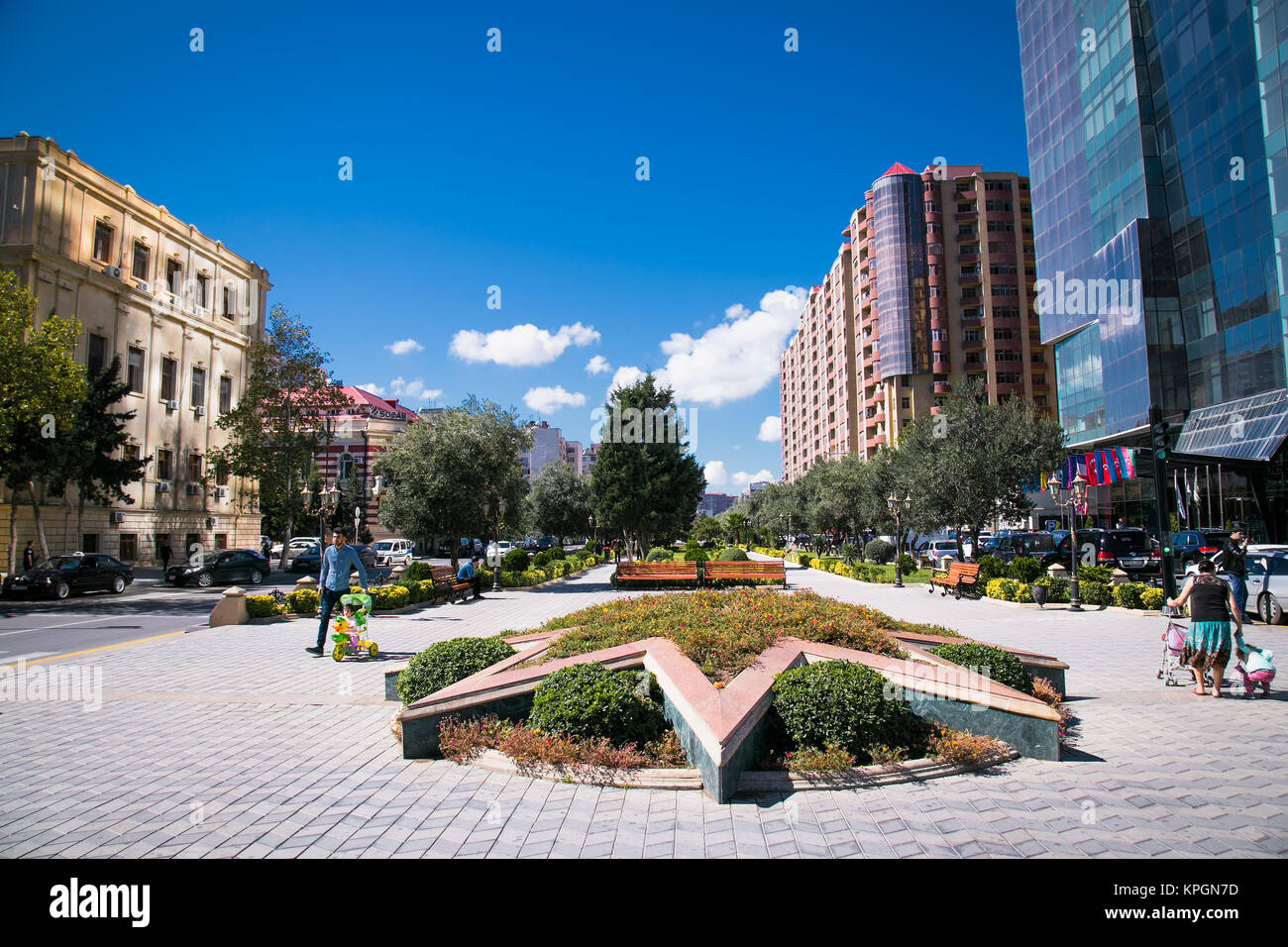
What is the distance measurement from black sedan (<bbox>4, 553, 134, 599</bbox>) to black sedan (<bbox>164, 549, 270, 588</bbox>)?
241 centimetres

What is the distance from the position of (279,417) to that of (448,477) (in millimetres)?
18112

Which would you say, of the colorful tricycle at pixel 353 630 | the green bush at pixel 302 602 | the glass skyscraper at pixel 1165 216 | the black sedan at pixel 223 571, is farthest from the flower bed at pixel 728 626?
the glass skyscraper at pixel 1165 216

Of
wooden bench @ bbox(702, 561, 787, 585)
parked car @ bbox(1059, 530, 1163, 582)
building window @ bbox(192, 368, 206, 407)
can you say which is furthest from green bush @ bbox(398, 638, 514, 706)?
building window @ bbox(192, 368, 206, 407)

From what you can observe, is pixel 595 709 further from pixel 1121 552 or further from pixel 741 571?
pixel 1121 552

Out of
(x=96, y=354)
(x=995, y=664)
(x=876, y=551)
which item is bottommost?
(x=995, y=664)

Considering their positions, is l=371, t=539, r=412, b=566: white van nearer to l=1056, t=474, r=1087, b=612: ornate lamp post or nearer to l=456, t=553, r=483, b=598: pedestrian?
l=456, t=553, r=483, b=598: pedestrian

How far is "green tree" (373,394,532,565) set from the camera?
2258 cm

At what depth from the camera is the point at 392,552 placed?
4478cm

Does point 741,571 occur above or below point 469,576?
below

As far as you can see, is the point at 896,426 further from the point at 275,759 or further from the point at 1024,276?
the point at 275,759

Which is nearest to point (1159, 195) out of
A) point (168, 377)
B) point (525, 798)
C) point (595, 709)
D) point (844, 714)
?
point (844, 714)

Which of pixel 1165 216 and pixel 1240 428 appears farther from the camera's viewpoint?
pixel 1165 216
